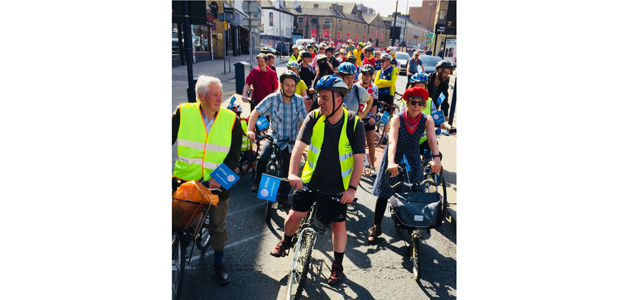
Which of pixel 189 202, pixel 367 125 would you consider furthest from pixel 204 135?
pixel 367 125

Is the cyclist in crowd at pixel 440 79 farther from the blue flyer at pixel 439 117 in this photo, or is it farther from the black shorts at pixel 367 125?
the blue flyer at pixel 439 117

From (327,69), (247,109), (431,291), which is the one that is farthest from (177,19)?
(431,291)

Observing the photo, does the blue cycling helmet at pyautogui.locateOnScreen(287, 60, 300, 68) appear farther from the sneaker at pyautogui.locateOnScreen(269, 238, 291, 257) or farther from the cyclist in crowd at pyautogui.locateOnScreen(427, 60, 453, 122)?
the sneaker at pyautogui.locateOnScreen(269, 238, 291, 257)

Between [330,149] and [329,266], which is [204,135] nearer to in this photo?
[330,149]

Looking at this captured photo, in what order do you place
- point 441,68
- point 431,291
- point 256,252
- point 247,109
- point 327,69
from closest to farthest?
point 431,291 < point 256,252 < point 441,68 < point 327,69 < point 247,109

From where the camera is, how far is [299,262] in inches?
123

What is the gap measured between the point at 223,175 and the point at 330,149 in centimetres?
88

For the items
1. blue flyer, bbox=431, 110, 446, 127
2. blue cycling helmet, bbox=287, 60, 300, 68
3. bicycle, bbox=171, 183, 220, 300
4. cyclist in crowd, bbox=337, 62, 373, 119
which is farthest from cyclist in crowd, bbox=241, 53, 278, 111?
bicycle, bbox=171, 183, 220, 300

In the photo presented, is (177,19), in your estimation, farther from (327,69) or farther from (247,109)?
(247,109)

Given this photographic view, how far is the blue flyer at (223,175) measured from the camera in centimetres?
294

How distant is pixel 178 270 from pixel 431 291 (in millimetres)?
2226

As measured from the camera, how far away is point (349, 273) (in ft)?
12.0

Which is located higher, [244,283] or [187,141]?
[187,141]

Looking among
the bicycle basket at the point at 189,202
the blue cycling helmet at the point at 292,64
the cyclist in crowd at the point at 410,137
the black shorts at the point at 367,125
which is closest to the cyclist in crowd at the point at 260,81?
the blue cycling helmet at the point at 292,64
